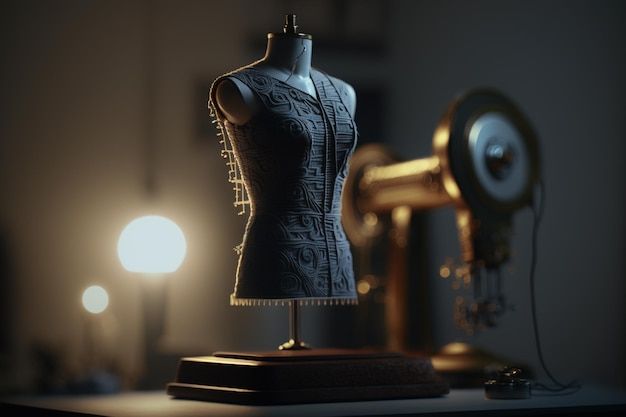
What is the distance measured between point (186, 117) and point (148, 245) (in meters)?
0.46

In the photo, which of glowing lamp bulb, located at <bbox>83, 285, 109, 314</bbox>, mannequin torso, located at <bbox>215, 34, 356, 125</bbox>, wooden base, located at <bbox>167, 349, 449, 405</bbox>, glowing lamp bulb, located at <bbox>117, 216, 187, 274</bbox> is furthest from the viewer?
glowing lamp bulb, located at <bbox>83, 285, 109, 314</bbox>

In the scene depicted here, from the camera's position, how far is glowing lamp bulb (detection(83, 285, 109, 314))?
3.88 meters

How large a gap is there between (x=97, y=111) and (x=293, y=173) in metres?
1.87

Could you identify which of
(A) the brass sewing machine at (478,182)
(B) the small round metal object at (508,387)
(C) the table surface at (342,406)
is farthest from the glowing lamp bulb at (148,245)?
(B) the small round metal object at (508,387)

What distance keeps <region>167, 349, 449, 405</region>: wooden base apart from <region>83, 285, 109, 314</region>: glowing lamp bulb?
5.72 ft

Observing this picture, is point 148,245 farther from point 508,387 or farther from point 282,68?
point 508,387

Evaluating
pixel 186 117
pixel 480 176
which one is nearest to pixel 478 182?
pixel 480 176

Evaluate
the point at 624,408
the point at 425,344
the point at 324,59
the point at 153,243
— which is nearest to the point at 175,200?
the point at 153,243

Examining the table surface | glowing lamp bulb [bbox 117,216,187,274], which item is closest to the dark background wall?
glowing lamp bulb [bbox 117,216,187,274]

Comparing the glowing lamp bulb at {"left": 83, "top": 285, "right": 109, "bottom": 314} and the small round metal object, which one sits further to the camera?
the glowing lamp bulb at {"left": 83, "top": 285, "right": 109, "bottom": 314}

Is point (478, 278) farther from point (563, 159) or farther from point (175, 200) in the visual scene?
point (175, 200)

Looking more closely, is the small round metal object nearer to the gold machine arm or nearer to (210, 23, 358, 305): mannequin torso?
(210, 23, 358, 305): mannequin torso

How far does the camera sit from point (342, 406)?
77.0 inches

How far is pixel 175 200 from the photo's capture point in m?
3.84
